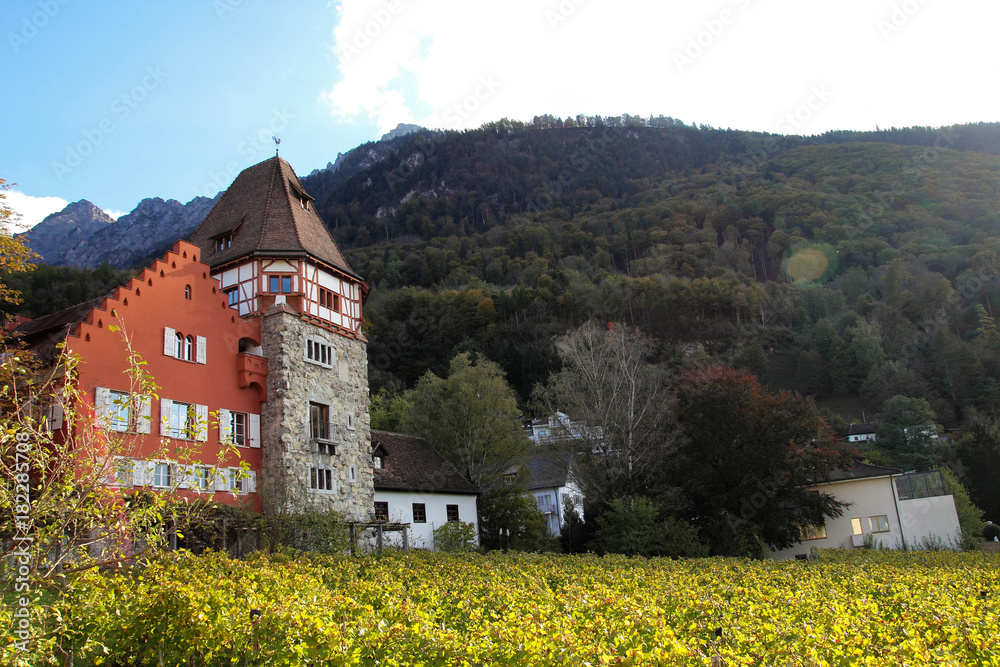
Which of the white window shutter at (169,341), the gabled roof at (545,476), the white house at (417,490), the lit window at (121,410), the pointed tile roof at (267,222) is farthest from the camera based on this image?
the gabled roof at (545,476)

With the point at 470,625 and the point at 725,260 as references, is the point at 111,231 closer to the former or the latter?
the point at 725,260

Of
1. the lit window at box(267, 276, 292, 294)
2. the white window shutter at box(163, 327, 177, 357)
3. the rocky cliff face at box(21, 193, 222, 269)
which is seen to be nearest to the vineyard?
the white window shutter at box(163, 327, 177, 357)

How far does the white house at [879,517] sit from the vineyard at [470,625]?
96.2 feet

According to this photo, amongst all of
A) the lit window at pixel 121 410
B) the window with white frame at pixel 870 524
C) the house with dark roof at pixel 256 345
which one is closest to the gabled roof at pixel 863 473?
the window with white frame at pixel 870 524

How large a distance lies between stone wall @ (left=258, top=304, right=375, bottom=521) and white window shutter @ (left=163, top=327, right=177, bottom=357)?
13.6 feet

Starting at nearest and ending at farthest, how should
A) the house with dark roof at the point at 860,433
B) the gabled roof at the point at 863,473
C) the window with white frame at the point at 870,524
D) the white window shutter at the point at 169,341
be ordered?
the white window shutter at the point at 169,341 → the window with white frame at the point at 870,524 → the gabled roof at the point at 863,473 → the house with dark roof at the point at 860,433

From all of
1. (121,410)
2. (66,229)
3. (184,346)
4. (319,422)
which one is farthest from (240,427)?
(66,229)

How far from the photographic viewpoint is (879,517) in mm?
40406

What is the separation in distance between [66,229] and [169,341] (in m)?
147

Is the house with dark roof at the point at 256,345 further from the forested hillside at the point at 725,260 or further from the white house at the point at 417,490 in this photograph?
the forested hillside at the point at 725,260

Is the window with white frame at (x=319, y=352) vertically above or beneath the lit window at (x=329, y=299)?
beneath

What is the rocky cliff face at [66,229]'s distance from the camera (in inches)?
5438

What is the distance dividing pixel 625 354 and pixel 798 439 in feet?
32.4

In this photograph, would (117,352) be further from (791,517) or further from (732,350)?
(732,350)
